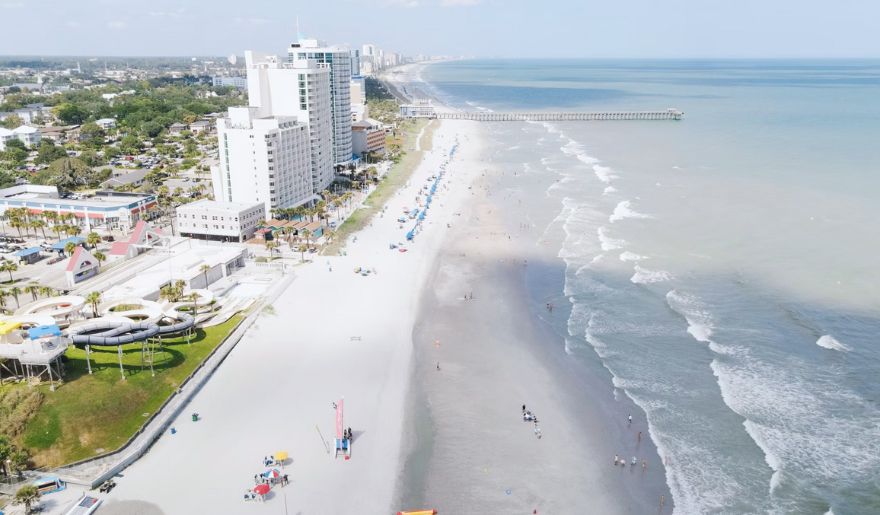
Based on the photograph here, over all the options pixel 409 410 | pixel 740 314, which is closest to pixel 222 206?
pixel 409 410

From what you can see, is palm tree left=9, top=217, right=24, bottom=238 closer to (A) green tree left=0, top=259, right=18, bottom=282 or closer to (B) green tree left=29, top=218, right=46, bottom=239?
(B) green tree left=29, top=218, right=46, bottom=239

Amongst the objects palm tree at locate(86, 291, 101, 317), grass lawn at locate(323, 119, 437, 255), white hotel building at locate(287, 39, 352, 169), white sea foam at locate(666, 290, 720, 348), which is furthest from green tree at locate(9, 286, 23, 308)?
white sea foam at locate(666, 290, 720, 348)

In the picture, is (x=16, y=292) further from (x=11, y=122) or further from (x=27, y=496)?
(x=11, y=122)

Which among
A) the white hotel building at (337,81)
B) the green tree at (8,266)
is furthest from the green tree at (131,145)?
the green tree at (8,266)

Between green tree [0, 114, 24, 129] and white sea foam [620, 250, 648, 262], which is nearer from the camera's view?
white sea foam [620, 250, 648, 262]

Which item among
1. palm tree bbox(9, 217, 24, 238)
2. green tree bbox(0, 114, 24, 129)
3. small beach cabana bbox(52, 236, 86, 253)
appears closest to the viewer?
small beach cabana bbox(52, 236, 86, 253)

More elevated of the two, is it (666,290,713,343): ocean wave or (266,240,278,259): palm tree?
(266,240,278,259): palm tree

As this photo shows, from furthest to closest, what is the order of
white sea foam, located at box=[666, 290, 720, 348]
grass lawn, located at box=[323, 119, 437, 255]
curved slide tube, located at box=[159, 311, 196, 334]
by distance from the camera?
1. grass lawn, located at box=[323, 119, 437, 255]
2. white sea foam, located at box=[666, 290, 720, 348]
3. curved slide tube, located at box=[159, 311, 196, 334]
